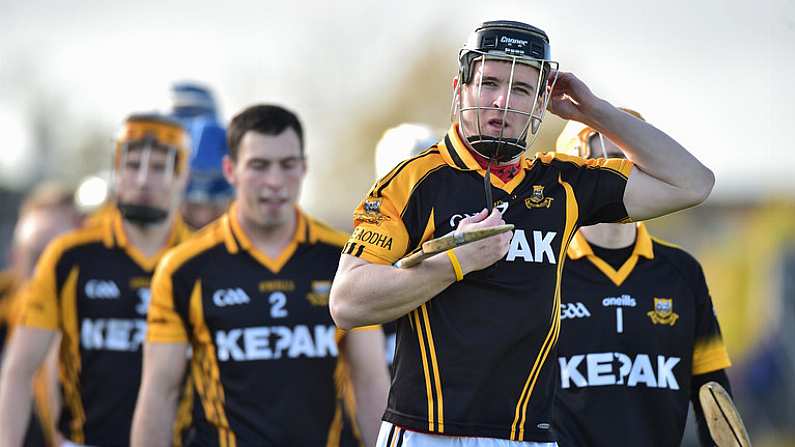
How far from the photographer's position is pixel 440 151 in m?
4.32

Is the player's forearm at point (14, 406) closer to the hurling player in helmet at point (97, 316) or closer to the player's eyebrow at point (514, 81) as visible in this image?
the hurling player in helmet at point (97, 316)

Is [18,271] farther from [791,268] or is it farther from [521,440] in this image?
[791,268]

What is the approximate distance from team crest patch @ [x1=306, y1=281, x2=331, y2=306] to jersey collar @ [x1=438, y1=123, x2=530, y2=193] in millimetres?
1736

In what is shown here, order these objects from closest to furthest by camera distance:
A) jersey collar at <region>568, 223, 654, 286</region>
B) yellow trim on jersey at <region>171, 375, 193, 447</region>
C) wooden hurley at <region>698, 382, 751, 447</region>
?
wooden hurley at <region>698, 382, 751, 447</region> → jersey collar at <region>568, 223, 654, 286</region> → yellow trim on jersey at <region>171, 375, 193, 447</region>

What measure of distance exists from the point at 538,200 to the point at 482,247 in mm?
421

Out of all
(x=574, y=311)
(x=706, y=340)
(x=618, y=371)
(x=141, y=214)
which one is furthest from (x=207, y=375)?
(x=706, y=340)

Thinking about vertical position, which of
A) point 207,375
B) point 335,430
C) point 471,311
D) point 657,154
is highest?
point 657,154

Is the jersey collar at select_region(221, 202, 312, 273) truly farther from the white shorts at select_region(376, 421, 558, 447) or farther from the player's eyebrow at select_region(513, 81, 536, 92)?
the player's eyebrow at select_region(513, 81, 536, 92)

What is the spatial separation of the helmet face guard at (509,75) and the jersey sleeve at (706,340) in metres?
1.51

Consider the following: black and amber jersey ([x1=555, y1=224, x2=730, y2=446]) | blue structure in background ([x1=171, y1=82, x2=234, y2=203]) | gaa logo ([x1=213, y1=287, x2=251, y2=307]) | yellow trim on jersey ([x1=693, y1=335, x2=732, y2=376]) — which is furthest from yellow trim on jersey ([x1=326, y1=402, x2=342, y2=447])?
blue structure in background ([x1=171, y1=82, x2=234, y2=203])

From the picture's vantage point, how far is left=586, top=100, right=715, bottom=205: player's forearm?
14.3 ft

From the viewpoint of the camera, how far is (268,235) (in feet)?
19.8

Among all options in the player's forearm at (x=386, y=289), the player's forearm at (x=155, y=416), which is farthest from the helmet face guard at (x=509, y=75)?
the player's forearm at (x=155, y=416)

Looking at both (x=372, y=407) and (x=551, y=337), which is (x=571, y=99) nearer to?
(x=551, y=337)
